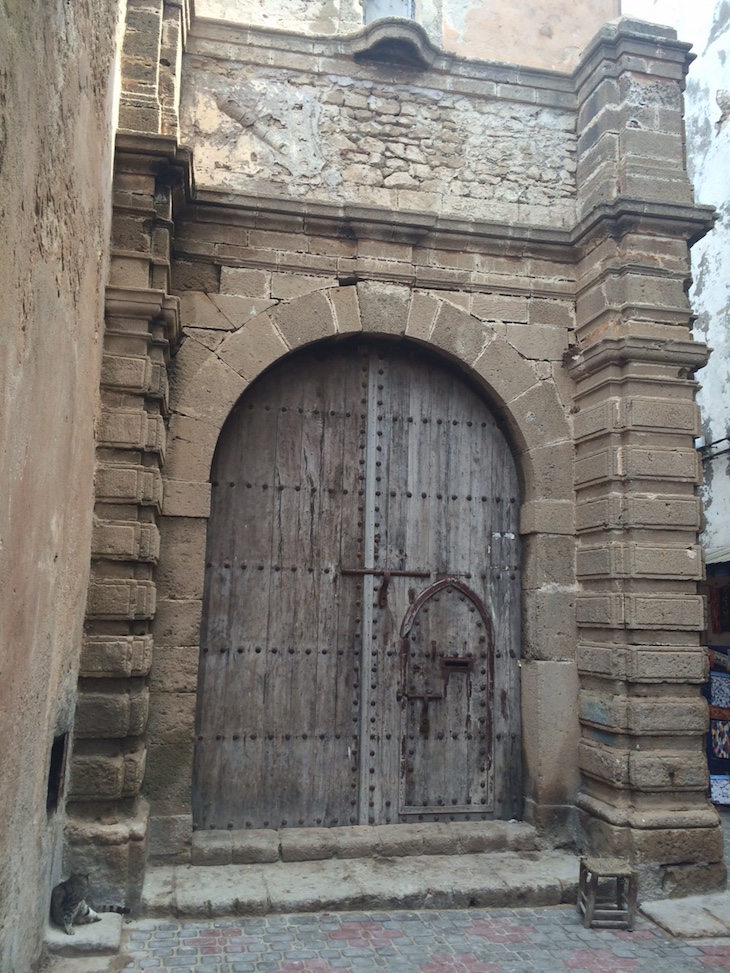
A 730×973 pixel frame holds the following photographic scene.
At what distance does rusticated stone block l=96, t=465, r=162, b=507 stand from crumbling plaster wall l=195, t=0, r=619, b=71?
129 inches

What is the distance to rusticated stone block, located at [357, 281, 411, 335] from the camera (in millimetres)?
5055

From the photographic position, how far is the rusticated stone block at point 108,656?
13.1ft

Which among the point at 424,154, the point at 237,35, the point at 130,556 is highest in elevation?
the point at 237,35

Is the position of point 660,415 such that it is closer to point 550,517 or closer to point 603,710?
point 550,517

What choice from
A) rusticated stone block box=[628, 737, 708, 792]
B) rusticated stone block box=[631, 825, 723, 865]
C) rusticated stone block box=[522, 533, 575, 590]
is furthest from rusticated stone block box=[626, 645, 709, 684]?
rusticated stone block box=[631, 825, 723, 865]

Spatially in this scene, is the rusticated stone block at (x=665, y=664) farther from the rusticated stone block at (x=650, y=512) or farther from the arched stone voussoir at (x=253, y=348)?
the arched stone voussoir at (x=253, y=348)

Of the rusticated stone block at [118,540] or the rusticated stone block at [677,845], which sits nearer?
the rusticated stone block at [118,540]

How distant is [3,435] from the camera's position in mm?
2307

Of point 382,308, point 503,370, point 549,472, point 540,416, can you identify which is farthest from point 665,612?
point 382,308

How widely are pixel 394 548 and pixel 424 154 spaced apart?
2.48 metres

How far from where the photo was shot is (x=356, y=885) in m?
4.22

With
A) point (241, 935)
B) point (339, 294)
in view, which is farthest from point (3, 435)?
point (339, 294)

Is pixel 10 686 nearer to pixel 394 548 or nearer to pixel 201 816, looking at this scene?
pixel 201 816

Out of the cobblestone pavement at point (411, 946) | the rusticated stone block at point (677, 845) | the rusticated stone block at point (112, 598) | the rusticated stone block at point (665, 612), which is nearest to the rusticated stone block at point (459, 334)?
the rusticated stone block at point (665, 612)
